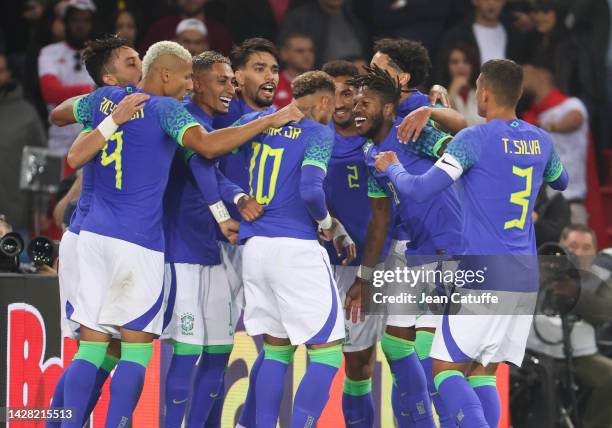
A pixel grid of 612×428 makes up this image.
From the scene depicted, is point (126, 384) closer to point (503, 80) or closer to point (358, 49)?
point (503, 80)

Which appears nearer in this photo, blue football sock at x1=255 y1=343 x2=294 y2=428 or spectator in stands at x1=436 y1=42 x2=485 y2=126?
blue football sock at x1=255 y1=343 x2=294 y2=428

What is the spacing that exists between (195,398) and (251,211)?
122 cm

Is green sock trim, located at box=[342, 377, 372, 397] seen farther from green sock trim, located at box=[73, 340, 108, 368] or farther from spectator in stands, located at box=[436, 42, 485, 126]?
spectator in stands, located at box=[436, 42, 485, 126]

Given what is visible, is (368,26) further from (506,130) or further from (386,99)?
(506,130)

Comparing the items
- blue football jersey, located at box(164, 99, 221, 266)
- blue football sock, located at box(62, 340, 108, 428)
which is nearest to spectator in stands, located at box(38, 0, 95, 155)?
blue football jersey, located at box(164, 99, 221, 266)

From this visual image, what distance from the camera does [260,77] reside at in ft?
25.4

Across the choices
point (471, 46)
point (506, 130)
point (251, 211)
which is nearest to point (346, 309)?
point (251, 211)

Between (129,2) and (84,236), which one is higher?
(129,2)

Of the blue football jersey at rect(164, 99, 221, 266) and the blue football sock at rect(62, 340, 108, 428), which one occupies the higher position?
the blue football jersey at rect(164, 99, 221, 266)

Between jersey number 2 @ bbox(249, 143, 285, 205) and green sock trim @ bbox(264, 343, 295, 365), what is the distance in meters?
0.82

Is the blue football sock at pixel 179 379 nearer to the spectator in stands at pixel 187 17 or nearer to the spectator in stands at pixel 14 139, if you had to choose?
the spectator in stands at pixel 14 139

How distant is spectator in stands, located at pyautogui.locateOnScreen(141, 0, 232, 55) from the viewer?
11867mm

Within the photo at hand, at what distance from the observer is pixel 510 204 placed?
6707 millimetres

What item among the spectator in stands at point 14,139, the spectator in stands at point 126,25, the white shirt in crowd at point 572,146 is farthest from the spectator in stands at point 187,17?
the white shirt in crowd at point 572,146
